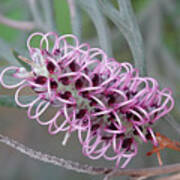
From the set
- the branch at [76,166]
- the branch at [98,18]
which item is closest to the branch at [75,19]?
the branch at [98,18]

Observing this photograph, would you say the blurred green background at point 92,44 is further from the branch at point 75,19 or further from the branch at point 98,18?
the branch at point 98,18

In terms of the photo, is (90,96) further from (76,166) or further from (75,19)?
(75,19)

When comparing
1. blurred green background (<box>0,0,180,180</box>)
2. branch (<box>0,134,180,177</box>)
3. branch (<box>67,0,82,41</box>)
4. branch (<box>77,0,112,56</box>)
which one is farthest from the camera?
blurred green background (<box>0,0,180,180</box>)

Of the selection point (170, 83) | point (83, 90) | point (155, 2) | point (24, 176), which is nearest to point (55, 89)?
point (83, 90)

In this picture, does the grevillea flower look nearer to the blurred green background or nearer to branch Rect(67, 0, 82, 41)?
branch Rect(67, 0, 82, 41)

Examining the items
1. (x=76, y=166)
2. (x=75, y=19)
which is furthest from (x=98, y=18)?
(x=76, y=166)

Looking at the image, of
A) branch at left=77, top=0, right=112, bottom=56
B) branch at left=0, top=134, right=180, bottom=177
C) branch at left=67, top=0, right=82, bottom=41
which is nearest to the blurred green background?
branch at left=67, top=0, right=82, bottom=41
